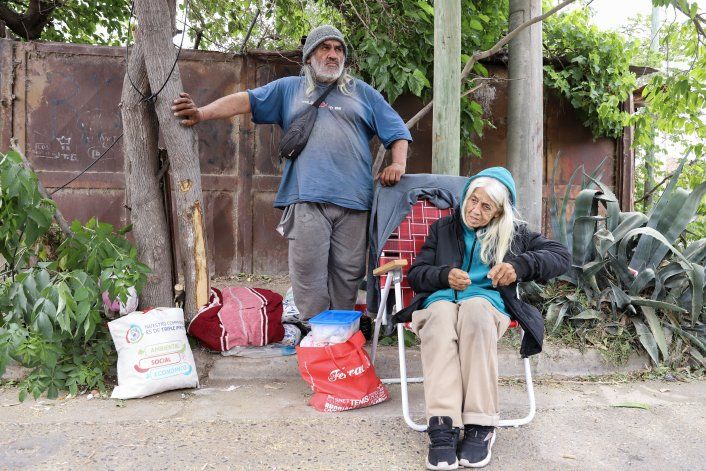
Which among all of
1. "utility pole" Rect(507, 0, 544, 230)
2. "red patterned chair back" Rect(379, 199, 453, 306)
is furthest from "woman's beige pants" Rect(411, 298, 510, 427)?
"utility pole" Rect(507, 0, 544, 230)

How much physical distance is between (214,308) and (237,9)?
3.58m

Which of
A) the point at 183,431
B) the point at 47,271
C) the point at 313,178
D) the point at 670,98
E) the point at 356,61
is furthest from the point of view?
the point at 356,61

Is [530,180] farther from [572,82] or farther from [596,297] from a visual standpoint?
[572,82]

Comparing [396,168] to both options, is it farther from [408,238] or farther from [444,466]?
[444,466]

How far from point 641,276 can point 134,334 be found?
130 inches

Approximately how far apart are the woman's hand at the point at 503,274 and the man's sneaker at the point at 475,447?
2.14ft

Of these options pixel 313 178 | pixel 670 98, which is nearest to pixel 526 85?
pixel 670 98

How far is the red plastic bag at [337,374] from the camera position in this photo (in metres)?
3.12

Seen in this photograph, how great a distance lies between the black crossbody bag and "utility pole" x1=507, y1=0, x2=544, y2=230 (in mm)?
1673

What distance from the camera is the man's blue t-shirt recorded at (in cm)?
355

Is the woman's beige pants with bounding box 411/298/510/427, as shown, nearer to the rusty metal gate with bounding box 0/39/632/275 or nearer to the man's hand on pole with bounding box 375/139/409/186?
the man's hand on pole with bounding box 375/139/409/186

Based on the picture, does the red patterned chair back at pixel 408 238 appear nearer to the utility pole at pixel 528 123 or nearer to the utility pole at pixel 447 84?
the utility pole at pixel 447 84

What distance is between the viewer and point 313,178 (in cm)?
354

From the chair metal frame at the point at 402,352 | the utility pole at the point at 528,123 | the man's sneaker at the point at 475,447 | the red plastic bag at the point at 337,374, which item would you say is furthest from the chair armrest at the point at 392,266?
the utility pole at the point at 528,123
